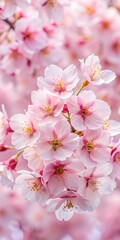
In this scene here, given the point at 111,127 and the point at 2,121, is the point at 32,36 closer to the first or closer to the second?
the point at 2,121

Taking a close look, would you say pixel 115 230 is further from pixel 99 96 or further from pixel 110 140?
pixel 110 140

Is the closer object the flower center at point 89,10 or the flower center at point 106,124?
the flower center at point 106,124

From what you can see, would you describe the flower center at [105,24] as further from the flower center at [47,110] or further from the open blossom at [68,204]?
the flower center at [47,110]

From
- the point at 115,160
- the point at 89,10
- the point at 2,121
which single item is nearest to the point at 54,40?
the point at 89,10

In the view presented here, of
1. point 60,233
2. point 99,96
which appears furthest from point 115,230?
point 99,96

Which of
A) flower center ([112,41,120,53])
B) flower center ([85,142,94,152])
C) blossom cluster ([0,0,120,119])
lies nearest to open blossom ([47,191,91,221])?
flower center ([85,142,94,152])

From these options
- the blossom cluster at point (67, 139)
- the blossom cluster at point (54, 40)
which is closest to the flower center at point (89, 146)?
the blossom cluster at point (67, 139)
